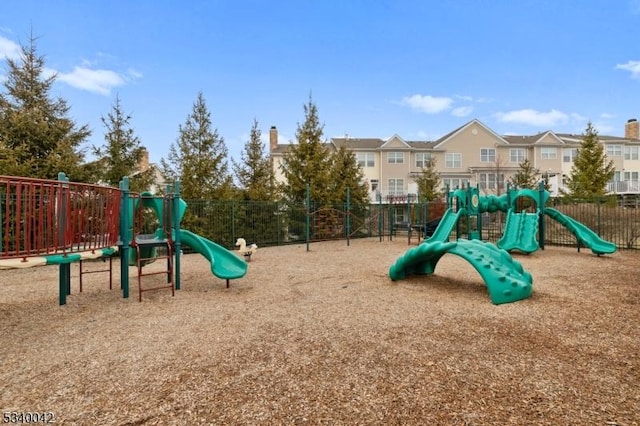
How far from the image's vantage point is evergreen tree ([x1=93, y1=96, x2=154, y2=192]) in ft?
42.3

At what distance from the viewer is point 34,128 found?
36.0 ft

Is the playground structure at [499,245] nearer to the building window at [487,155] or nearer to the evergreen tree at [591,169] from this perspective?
the evergreen tree at [591,169]

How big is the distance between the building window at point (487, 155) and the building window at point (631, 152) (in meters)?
15.2

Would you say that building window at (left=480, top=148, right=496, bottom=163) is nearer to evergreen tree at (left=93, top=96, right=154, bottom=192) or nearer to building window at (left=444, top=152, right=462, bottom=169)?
building window at (left=444, top=152, right=462, bottom=169)

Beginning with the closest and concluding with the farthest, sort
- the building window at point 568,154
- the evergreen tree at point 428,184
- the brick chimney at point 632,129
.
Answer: the evergreen tree at point 428,184, the building window at point 568,154, the brick chimney at point 632,129

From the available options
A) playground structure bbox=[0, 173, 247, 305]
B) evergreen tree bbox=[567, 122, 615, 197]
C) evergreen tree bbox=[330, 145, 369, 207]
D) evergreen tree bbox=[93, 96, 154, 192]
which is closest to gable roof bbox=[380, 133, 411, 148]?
evergreen tree bbox=[330, 145, 369, 207]

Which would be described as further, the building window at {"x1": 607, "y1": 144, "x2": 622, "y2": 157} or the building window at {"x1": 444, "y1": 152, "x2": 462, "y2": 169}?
the building window at {"x1": 607, "y1": 144, "x2": 622, "y2": 157}

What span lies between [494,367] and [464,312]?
1873 mm

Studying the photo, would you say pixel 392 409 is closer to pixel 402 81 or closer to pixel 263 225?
pixel 263 225

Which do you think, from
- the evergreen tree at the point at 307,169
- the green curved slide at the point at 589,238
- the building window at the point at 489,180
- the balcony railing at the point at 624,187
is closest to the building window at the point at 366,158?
the building window at the point at 489,180

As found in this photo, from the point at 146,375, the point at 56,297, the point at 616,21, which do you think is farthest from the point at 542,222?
the point at 56,297

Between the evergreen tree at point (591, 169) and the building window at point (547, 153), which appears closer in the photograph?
the evergreen tree at point (591, 169)

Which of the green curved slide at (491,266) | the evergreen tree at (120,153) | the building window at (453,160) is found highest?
the building window at (453,160)

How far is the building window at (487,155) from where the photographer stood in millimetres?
34906
